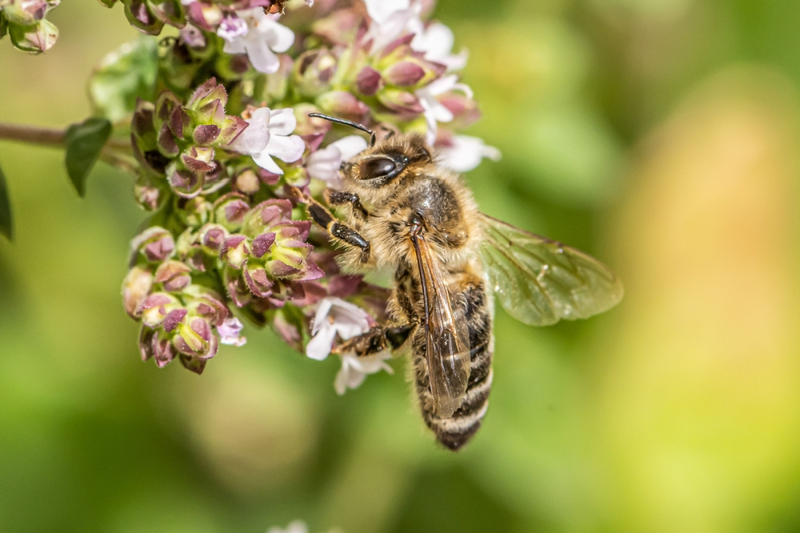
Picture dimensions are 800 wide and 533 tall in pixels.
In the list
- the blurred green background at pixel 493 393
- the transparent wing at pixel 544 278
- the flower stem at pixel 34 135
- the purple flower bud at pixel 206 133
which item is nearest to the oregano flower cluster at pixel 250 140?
the purple flower bud at pixel 206 133

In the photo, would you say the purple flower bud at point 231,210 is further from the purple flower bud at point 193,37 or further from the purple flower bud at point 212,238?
the purple flower bud at point 193,37

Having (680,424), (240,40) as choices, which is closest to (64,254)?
(240,40)

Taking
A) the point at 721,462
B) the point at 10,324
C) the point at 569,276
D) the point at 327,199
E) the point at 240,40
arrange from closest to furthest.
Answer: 1. the point at 240,40
2. the point at 327,199
3. the point at 569,276
4. the point at 10,324
5. the point at 721,462

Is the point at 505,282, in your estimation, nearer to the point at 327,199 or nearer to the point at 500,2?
the point at 327,199

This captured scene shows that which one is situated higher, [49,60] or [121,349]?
[49,60]

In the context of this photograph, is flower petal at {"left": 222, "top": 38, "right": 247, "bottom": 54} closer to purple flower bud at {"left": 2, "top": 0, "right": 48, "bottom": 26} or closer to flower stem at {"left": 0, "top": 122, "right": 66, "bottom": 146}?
purple flower bud at {"left": 2, "top": 0, "right": 48, "bottom": 26}

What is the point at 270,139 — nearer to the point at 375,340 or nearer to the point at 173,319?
the point at 173,319

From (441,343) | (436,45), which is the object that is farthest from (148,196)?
(436,45)
